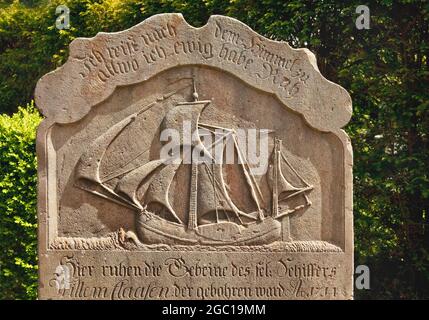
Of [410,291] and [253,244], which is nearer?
[253,244]

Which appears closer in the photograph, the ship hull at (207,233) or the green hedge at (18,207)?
the ship hull at (207,233)

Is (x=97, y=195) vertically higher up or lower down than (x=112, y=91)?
lower down

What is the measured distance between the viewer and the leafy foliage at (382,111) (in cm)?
759

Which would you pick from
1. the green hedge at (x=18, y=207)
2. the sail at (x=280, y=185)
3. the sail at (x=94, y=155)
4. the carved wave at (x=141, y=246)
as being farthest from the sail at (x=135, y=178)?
the green hedge at (x=18, y=207)

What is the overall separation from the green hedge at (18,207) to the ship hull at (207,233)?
83.9 inches

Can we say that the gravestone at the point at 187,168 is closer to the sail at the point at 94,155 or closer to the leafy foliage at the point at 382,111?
the sail at the point at 94,155

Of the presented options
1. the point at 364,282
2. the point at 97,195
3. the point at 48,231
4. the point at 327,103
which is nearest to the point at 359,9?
the point at 327,103

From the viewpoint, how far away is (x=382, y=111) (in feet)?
25.4

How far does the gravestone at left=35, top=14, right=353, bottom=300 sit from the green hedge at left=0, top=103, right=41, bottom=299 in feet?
5.92

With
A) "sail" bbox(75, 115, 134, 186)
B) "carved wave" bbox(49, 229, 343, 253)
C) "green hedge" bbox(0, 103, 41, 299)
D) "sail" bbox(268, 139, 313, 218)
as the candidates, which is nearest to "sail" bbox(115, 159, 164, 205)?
"sail" bbox(75, 115, 134, 186)

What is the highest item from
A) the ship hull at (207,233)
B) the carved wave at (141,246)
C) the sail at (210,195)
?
the sail at (210,195)
